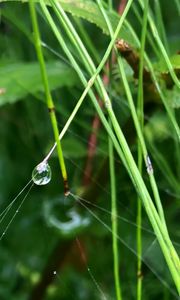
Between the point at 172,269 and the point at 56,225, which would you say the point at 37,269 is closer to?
the point at 56,225

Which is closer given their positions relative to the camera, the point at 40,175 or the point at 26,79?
the point at 40,175

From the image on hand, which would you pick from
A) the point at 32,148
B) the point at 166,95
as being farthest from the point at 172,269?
the point at 32,148

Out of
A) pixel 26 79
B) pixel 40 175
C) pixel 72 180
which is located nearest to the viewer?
pixel 40 175

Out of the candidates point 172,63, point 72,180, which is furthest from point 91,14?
point 72,180

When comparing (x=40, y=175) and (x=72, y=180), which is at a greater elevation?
(x=40, y=175)

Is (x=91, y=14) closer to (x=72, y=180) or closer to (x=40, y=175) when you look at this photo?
(x=40, y=175)

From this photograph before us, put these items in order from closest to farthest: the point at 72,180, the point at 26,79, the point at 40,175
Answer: the point at 40,175
the point at 26,79
the point at 72,180

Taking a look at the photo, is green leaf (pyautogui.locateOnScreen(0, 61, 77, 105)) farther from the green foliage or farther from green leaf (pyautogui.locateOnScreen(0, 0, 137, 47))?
green leaf (pyautogui.locateOnScreen(0, 0, 137, 47))

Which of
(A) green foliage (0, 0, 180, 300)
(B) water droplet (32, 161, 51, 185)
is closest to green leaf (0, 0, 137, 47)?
(A) green foliage (0, 0, 180, 300)
